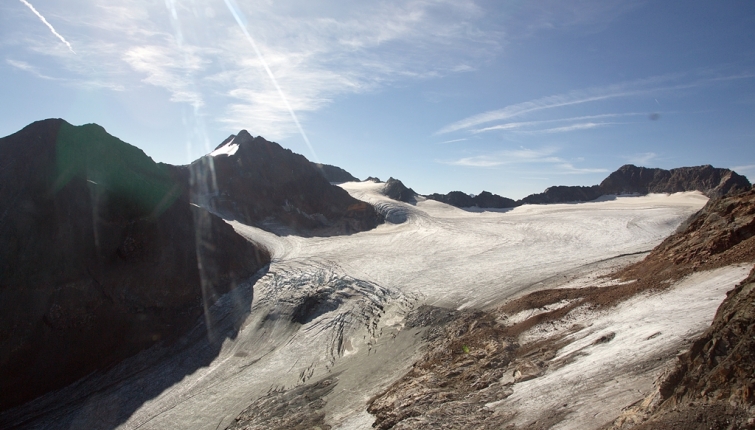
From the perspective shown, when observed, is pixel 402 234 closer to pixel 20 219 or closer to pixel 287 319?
pixel 287 319

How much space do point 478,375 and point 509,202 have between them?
2261 inches

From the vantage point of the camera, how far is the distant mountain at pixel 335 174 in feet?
262

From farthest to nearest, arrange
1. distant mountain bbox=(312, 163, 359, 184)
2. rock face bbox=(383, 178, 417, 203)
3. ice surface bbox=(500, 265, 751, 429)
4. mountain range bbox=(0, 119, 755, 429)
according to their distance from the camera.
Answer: distant mountain bbox=(312, 163, 359, 184) < rock face bbox=(383, 178, 417, 203) < mountain range bbox=(0, 119, 755, 429) < ice surface bbox=(500, 265, 751, 429)

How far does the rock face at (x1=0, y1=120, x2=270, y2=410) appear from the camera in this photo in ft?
63.9

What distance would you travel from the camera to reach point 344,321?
72.0 ft

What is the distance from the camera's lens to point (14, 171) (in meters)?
22.8

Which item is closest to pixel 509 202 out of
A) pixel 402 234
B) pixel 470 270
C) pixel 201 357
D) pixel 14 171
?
pixel 402 234

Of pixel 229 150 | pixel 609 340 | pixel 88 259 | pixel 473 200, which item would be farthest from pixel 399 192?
pixel 609 340

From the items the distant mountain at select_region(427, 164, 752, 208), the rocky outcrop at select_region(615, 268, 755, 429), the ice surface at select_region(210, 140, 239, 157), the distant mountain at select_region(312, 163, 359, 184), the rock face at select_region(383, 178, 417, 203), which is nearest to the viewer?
the rocky outcrop at select_region(615, 268, 755, 429)

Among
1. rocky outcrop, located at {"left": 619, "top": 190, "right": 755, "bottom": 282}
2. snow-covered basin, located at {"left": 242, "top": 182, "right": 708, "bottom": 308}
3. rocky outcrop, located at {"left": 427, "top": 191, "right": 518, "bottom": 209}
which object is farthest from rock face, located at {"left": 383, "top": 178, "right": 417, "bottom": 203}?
rocky outcrop, located at {"left": 619, "top": 190, "right": 755, "bottom": 282}

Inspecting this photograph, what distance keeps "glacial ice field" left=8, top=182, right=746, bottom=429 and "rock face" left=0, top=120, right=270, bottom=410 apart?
1.43 meters

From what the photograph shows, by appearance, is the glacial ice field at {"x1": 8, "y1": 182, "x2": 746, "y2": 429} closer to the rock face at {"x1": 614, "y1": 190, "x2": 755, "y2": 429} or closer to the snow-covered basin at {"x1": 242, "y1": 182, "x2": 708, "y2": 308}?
the snow-covered basin at {"x1": 242, "y1": 182, "x2": 708, "y2": 308}

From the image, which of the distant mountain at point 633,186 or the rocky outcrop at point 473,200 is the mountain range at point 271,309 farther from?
the distant mountain at point 633,186

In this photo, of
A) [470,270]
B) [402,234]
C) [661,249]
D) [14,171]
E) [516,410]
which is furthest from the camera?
[402,234]
